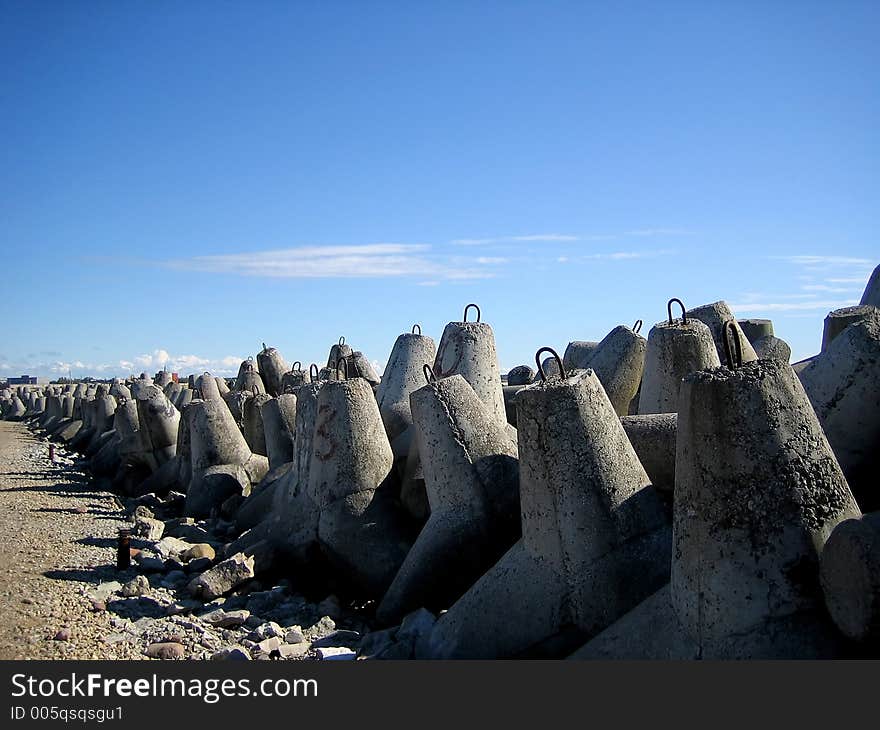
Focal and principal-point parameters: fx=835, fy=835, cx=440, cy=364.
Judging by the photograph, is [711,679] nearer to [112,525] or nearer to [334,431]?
[334,431]

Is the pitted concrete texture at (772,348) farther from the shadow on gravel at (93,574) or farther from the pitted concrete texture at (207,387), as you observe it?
the pitted concrete texture at (207,387)

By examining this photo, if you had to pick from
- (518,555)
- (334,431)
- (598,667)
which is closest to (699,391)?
(598,667)

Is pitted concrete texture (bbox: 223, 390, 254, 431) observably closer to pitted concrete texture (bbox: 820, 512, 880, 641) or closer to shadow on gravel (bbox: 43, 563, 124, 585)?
shadow on gravel (bbox: 43, 563, 124, 585)

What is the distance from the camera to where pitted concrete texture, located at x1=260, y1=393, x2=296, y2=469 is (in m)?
8.38

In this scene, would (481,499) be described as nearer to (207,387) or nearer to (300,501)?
(300,501)

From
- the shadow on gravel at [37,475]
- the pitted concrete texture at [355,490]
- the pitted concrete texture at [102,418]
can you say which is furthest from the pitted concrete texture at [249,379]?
the pitted concrete texture at [355,490]

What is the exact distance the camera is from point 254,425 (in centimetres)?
1062

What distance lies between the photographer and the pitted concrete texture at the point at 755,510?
2988 millimetres

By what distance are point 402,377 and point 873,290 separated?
4.00 meters

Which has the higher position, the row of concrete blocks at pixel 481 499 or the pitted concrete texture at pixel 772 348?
the pitted concrete texture at pixel 772 348

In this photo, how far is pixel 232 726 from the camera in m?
3.01

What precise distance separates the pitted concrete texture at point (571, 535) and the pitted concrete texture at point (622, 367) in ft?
11.5

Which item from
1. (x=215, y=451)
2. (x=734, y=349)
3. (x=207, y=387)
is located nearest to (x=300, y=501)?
(x=215, y=451)

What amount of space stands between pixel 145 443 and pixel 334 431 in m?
Result: 6.60
